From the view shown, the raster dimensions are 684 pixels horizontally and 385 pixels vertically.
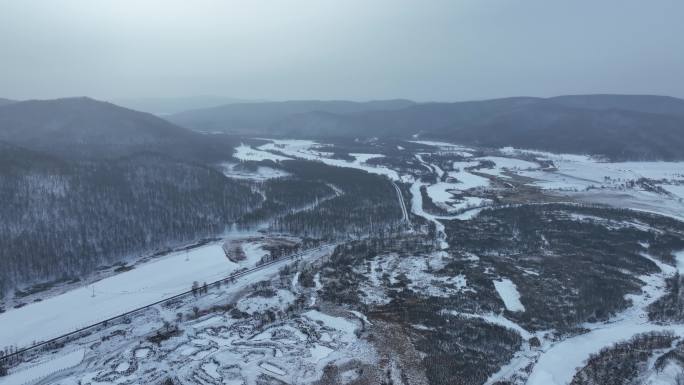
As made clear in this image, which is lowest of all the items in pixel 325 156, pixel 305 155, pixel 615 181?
pixel 305 155

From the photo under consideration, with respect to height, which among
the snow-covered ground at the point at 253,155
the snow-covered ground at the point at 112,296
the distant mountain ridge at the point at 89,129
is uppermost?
the distant mountain ridge at the point at 89,129

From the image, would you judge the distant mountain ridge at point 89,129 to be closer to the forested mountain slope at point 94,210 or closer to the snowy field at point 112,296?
the forested mountain slope at point 94,210

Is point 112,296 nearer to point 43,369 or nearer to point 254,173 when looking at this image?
point 43,369

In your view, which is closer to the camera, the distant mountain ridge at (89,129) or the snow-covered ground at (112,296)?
the snow-covered ground at (112,296)

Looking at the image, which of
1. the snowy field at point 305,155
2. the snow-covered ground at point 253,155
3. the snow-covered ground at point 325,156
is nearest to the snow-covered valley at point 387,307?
the snow-covered ground at point 325,156

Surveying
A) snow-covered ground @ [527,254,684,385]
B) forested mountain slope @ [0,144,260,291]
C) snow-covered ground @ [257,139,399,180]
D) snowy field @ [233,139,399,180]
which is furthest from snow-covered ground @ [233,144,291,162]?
snow-covered ground @ [527,254,684,385]

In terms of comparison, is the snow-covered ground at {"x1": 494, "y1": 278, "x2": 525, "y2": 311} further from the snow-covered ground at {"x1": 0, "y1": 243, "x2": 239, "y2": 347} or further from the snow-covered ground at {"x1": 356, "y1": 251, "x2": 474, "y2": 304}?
the snow-covered ground at {"x1": 0, "y1": 243, "x2": 239, "y2": 347}

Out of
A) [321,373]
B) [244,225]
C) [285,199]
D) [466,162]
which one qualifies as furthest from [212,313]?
[466,162]

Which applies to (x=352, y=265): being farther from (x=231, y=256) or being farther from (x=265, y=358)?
(x=265, y=358)

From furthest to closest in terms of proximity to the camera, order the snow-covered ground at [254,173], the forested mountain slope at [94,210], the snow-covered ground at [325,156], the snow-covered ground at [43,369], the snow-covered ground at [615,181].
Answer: the snow-covered ground at [325,156] → the snow-covered ground at [254,173] → the snow-covered ground at [615,181] → the forested mountain slope at [94,210] → the snow-covered ground at [43,369]

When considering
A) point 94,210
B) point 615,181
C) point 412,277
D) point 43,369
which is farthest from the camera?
point 615,181

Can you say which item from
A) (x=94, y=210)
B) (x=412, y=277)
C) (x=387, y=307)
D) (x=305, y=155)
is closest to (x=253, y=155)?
(x=305, y=155)
